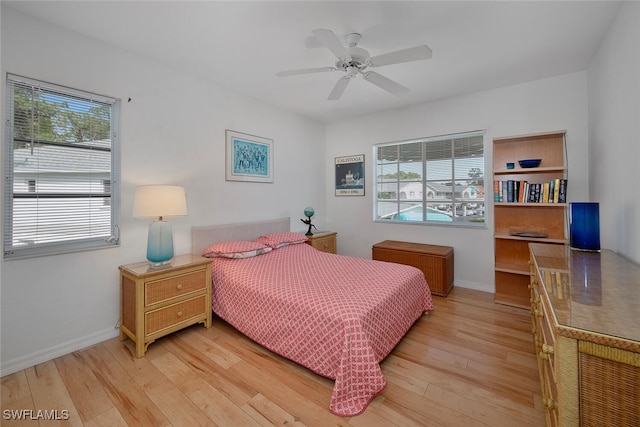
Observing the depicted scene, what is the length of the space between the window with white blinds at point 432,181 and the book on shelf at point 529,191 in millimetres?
398

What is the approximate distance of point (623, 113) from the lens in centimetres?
189

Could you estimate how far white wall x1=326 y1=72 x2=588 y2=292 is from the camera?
9.42 ft

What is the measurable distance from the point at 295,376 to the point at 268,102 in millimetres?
3354

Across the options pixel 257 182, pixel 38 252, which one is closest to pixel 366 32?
pixel 257 182

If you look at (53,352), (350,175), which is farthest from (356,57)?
(53,352)

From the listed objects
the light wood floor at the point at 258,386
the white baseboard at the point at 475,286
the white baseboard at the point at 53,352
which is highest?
the white baseboard at the point at 475,286

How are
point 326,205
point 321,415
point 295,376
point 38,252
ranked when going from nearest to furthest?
point 321,415 → point 295,376 → point 38,252 → point 326,205

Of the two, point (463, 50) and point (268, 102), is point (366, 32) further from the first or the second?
point (268, 102)

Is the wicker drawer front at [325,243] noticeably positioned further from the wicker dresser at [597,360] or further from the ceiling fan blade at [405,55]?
the wicker dresser at [597,360]

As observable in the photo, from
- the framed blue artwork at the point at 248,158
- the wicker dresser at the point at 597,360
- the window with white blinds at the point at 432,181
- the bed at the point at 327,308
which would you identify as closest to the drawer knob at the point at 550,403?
the wicker dresser at the point at 597,360

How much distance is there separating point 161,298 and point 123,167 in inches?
49.0

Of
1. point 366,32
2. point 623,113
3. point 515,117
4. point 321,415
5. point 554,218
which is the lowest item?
point 321,415

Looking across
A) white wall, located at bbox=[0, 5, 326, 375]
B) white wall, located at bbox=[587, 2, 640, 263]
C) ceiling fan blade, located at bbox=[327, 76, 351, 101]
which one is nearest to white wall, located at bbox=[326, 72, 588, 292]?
white wall, located at bbox=[587, 2, 640, 263]

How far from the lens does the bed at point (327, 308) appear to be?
159cm
